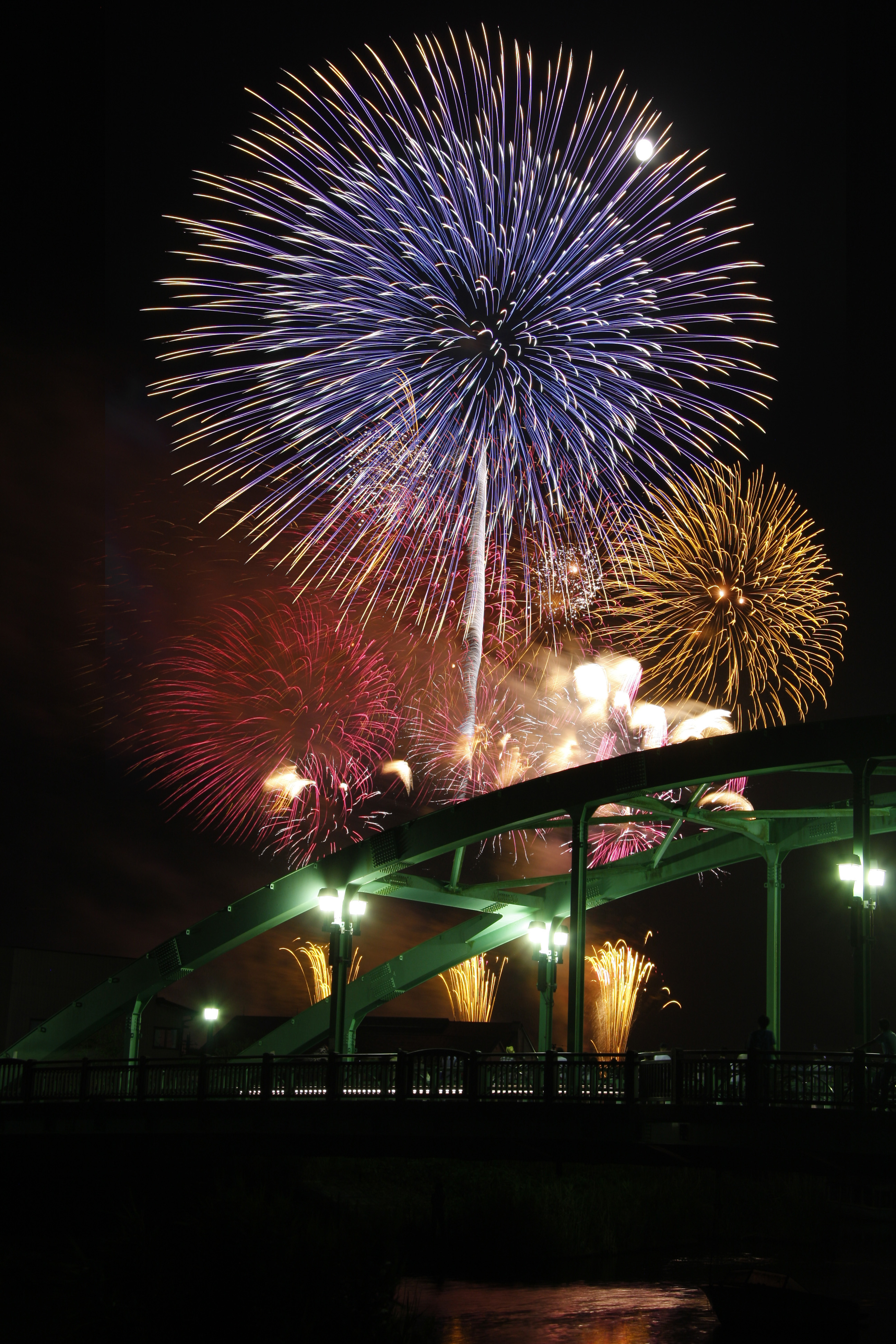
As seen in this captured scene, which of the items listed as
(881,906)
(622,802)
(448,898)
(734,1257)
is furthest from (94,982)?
(881,906)

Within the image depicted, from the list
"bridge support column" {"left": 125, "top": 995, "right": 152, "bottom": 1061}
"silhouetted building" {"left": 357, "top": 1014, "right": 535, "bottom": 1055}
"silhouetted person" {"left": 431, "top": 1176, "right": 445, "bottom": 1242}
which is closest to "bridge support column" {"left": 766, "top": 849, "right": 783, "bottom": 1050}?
"silhouetted person" {"left": 431, "top": 1176, "right": 445, "bottom": 1242}

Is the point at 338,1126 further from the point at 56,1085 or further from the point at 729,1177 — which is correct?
the point at 729,1177

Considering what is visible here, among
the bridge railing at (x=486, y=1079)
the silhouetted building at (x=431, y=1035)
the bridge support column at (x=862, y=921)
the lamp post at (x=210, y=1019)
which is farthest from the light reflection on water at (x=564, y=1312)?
the silhouetted building at (x=431, y=1035)

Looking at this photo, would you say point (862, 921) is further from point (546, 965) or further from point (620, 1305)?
point (546, 965)

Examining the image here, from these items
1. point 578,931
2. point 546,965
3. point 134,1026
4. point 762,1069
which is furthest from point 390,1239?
point 134,1026

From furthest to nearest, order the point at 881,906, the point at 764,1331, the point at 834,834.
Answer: the point at 881,906 → the point at 834,834 → the point at 764,1331

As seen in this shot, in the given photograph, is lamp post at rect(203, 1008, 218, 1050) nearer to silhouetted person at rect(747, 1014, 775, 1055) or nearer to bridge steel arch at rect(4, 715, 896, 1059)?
bridge steel arch at rect(4, 715, 896, 1059)

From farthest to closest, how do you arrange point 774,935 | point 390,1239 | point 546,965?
point 546,965 < point 774,935 < point 390,1239
